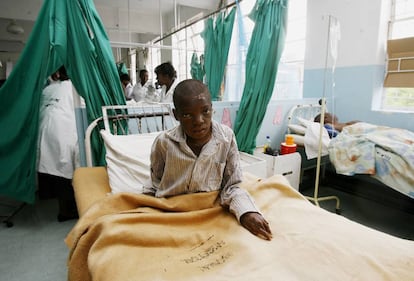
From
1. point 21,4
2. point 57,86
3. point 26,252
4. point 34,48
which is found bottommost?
point 26,252

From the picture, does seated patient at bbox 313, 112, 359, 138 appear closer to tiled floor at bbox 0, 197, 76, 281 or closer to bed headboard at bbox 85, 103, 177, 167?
bed headboard at bbox 85, 103, 177, 167

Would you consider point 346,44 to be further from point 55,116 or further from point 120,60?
point 55,116

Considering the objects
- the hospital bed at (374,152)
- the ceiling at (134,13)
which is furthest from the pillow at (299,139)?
the ceiling at (134,13)

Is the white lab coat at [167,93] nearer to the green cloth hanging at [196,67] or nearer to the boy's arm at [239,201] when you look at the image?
the green cloth hanging at [196,67]

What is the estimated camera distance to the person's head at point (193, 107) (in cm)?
110

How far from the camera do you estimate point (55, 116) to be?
248 cm

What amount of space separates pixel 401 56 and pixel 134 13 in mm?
3856

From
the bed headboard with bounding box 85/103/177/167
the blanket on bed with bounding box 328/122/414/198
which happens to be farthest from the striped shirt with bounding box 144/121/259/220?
the blanket on bed with bounding box 328/122/414/198

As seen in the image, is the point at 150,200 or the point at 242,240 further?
the point at 150,200

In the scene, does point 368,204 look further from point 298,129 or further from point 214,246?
point 214,246

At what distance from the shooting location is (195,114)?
1115mm

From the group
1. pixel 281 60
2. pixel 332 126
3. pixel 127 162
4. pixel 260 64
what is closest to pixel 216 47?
pixel 281 60

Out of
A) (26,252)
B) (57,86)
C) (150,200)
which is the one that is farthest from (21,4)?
(150,200)

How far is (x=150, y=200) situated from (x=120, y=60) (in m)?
2.79
